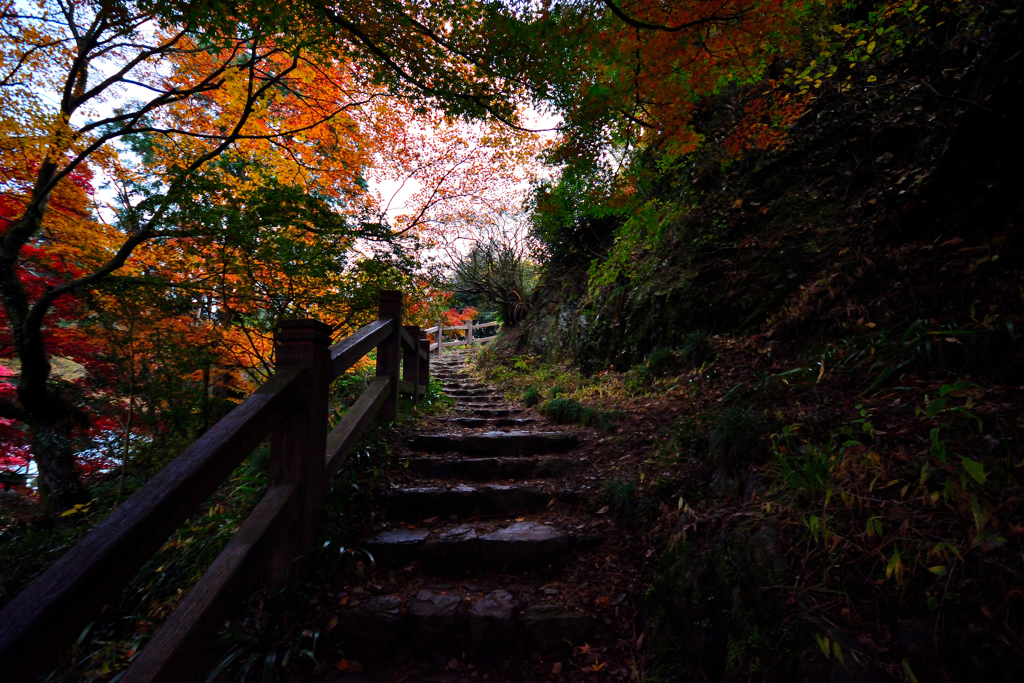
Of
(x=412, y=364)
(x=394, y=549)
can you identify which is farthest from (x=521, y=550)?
(x=412, y=364)

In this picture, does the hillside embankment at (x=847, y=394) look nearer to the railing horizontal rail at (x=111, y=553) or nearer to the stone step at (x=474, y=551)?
the stone step at (x=474, y=551)

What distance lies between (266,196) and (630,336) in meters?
5.10

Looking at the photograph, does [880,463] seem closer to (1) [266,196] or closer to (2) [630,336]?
(2) [630,336]

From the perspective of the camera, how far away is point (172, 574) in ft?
8.45

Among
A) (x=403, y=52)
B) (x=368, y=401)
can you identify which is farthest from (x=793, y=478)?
(x=403, y=52)

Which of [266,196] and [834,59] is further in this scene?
[834,59]

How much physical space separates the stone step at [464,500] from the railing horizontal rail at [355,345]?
41.5 inches

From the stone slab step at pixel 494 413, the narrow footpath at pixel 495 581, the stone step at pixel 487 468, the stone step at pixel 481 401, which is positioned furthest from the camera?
the stone step at pixel 481 401

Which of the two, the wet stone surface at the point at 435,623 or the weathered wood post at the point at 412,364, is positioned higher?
the weathered wood post at the point at 412,364

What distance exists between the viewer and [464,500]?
311 centimetres

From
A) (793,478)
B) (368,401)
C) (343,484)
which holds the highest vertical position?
(368,401)

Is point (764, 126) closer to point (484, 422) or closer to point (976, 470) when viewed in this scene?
point (976, 470)

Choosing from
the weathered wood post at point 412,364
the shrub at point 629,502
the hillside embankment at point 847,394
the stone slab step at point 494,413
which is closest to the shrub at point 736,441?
the hillside embankment at point 847,394

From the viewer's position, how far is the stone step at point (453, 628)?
2070 millimetres
